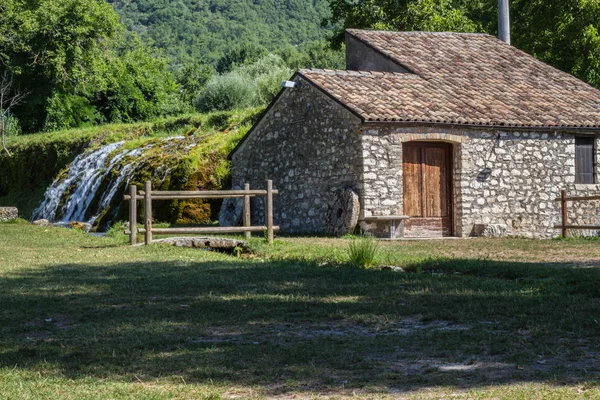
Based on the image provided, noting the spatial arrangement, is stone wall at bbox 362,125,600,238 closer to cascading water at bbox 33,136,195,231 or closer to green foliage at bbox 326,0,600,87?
cascading water at bbox 33,136,195,231

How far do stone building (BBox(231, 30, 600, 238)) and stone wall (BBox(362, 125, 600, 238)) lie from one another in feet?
0.10

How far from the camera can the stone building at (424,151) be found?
68.9 feet

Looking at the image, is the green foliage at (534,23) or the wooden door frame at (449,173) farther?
the green foliage at (534,23)

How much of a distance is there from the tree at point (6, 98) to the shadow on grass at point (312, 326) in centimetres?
3228

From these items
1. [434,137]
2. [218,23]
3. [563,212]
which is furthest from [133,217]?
[218,23]

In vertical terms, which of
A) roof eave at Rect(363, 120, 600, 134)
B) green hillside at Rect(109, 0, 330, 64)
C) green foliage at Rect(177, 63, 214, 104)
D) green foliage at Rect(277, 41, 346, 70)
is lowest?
roof eave at Rect(363, 120, 600, 134)

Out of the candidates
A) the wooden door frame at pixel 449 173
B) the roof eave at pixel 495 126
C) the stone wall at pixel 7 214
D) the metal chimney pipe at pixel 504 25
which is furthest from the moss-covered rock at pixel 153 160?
the metal chimney pipe at pixel 504 25

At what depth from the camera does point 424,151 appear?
71.8 feet

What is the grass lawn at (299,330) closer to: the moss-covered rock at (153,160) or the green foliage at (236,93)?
the moss-covered rock at (153,160)

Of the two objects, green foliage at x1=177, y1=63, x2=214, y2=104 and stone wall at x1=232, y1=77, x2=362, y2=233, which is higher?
green foliage at x1=177, y1=63, x2=214, y2=104

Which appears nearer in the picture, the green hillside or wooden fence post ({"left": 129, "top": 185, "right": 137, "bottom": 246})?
wooden fence post ({"left": 129, "top": 185, "right": 137, "bottom": 246})

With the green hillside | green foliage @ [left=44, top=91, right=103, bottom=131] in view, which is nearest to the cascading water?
green foliage @ [left=44, top=91, right=103, bottom=131]

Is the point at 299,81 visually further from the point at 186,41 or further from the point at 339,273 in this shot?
the point at 186,41

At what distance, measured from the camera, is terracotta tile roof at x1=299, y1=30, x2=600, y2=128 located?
2152cm
